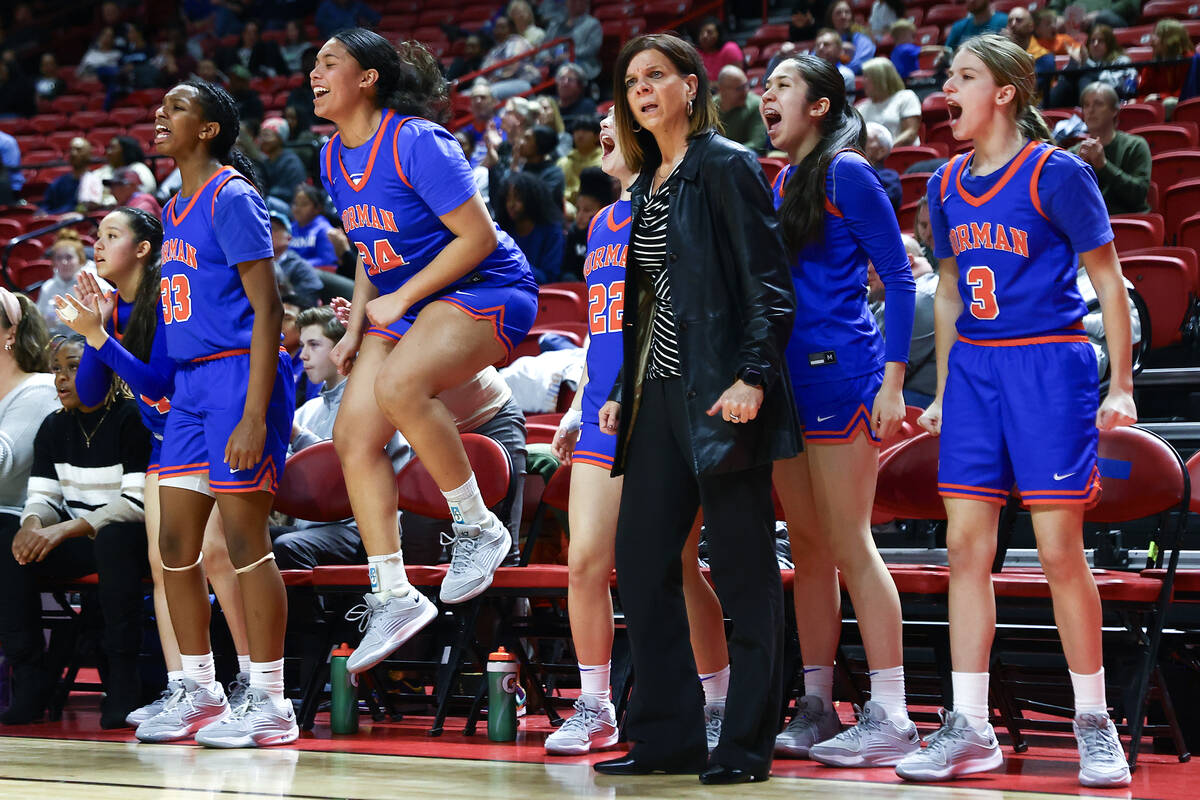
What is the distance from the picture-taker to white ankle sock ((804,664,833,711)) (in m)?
3.49

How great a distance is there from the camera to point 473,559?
3703mm

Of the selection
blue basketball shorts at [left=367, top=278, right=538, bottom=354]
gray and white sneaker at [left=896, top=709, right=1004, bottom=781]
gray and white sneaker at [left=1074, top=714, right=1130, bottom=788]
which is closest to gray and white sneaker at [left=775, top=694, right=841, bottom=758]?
gray and white sneaker at [left=896, top=709, right=1004, bottom=781]

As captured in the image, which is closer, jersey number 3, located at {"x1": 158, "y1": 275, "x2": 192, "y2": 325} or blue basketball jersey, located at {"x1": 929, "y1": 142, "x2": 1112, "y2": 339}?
blue basketball jersey, located at {"x1": 929, "y1": 142, "x2": 1112, "y2": 339}

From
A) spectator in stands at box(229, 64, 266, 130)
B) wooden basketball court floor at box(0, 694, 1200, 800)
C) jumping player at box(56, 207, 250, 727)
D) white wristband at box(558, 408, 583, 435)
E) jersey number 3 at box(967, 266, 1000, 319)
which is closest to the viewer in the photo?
wooden basketball court floor at box(0, 694, 1200, 800)

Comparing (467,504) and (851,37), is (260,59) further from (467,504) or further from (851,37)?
(467,504)

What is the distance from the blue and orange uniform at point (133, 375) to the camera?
4242 millimetres

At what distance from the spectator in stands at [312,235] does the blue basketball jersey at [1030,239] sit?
6.36 metres

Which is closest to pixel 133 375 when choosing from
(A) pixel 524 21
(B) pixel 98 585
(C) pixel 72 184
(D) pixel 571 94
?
(B) pixel 98 585

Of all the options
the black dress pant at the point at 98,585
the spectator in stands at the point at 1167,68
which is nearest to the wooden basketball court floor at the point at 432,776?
the black dress pant at the point at 98,585

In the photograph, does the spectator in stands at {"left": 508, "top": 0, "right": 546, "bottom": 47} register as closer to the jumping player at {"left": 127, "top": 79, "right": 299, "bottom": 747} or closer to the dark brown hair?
the jumping player at {"left": 127, "top": 79, "right": 299, "bottom": 747}

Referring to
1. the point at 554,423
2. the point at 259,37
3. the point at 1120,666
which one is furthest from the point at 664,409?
the point at 259,37

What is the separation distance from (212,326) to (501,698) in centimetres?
138

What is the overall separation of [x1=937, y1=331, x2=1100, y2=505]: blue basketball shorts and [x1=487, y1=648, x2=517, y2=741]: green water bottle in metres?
1.42

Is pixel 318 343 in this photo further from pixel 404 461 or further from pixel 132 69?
pixel 132 69
